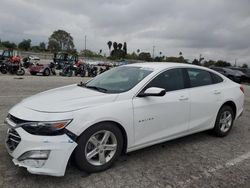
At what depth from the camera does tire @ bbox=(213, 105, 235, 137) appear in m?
5.44

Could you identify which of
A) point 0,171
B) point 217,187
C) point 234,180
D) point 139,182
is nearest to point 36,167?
point 0,171

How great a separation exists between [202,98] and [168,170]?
165cm

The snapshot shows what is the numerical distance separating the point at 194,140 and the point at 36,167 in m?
3.10

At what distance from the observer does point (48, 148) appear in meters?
3.20

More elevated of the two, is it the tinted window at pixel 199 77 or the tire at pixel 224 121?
the tinted window at pixel 199 77

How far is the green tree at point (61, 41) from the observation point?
104625 millimetres

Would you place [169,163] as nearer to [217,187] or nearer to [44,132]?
[217,187]

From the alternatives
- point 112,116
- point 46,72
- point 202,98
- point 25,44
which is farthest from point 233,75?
point 25,44

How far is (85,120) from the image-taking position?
342 centimetres

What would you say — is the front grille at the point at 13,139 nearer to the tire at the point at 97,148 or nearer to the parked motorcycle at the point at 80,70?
the tire at the point at 97,148

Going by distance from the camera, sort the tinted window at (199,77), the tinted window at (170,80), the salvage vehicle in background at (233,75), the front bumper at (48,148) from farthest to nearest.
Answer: the salvage vehicle in background at (233,75)
the tinted window at (199,77)
the tinted window at (170,80)
the front bumper at (48,148)

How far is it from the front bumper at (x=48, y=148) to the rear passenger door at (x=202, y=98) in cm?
238

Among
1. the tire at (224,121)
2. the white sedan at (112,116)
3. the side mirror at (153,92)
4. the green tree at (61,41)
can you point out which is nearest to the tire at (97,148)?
the white sedan at (112,116)

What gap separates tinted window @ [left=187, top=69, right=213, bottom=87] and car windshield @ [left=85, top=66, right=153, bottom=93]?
0.92 m
